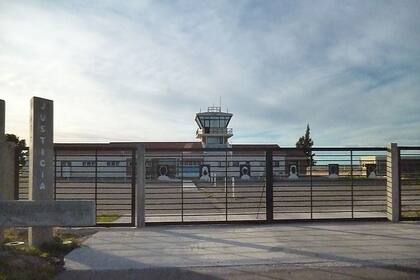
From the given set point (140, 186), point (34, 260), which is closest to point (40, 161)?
point (34, 260)

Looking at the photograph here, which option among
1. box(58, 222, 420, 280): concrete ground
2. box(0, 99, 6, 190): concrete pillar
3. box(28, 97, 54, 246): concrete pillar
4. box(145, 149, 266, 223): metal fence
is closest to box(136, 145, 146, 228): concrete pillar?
box(58, 222, 420, 280): concrete ground

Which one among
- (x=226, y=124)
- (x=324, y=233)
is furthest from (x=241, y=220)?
(x=226, y=124)

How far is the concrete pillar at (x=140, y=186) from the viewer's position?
12.1m

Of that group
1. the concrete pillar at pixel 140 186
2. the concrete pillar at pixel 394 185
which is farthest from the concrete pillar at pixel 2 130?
the concrete pillar at pixel 394 185

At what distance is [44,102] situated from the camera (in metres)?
9.38

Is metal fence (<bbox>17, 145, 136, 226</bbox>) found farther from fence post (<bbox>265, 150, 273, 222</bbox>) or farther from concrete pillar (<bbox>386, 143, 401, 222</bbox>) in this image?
concrete pillar (<bbox>386, 143, 401, 222</bbox>)

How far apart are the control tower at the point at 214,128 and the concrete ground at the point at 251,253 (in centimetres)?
7087

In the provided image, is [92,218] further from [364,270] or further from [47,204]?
[364,270]

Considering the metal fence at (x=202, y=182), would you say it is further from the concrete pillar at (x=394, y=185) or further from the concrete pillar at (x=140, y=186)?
the concrete pillar at (x=394, y=185)

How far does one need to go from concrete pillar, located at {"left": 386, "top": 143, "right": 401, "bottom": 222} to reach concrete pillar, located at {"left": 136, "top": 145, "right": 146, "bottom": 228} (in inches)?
260

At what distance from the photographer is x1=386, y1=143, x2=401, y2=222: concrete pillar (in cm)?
1277

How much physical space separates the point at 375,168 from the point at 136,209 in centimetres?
731

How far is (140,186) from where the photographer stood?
40.0ft

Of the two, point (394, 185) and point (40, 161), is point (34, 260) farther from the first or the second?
point (394, 185)
